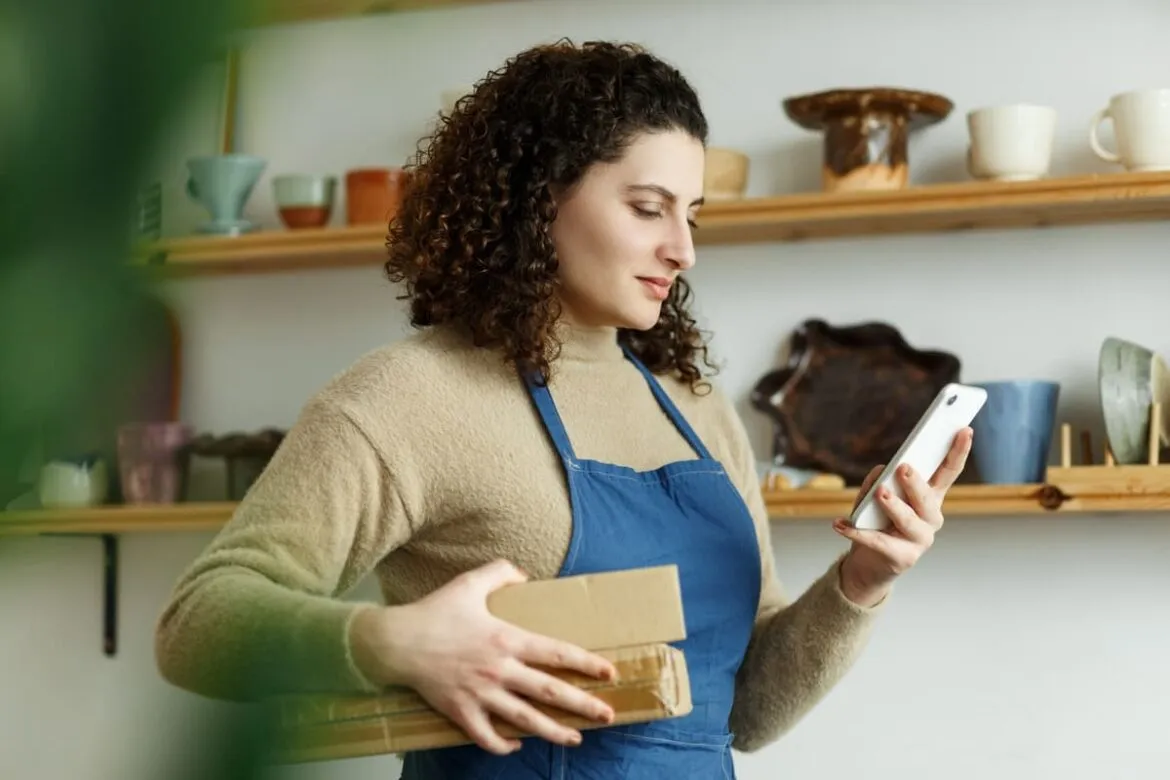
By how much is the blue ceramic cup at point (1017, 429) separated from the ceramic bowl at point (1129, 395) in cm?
8

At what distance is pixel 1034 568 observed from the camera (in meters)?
2.22

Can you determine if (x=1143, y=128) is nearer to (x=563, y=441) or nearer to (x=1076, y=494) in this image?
(x=1076, y=494)

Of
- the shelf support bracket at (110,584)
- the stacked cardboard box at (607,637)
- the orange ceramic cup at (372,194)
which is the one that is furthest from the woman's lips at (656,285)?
the shelf support bracket at (110,584)

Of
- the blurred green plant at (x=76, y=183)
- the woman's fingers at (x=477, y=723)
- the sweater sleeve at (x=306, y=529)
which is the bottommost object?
the woman's fingers at (x=477, y=723)

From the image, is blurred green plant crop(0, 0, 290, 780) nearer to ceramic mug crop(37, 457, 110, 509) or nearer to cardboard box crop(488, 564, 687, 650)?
ceramic mug crop(37, 457, 110, 509)

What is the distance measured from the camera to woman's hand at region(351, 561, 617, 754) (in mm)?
987

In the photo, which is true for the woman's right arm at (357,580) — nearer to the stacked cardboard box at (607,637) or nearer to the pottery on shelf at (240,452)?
the stacked cardboard box at (607,637)

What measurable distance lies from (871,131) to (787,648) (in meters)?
0.92

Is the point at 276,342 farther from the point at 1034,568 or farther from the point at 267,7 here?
the point at 267,7

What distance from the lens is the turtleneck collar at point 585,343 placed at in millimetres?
1462

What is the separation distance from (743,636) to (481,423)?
0.34 m

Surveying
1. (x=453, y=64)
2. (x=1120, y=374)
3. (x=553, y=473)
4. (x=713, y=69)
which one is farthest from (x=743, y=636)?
(x=453, y=64)

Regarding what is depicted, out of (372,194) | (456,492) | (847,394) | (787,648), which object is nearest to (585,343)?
(456,492)

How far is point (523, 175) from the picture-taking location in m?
1.41
